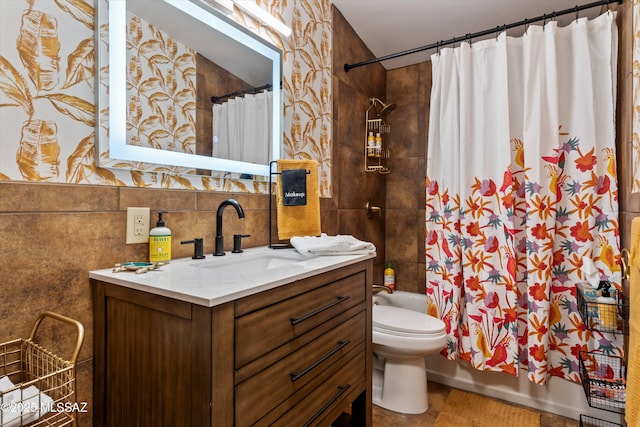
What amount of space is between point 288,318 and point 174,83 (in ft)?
3.07

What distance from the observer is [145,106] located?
1147mm

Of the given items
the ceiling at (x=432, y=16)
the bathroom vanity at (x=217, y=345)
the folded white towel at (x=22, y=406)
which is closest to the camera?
the folded white towel at (x=22, y=406)

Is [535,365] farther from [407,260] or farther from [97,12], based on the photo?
[97,12]

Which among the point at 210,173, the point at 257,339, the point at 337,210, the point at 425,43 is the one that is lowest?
the point at 257,339

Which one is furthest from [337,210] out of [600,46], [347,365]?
[600,46]

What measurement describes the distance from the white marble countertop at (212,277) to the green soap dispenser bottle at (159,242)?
0.16 ft

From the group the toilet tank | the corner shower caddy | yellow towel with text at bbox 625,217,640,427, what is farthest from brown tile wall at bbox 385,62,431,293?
yellow towel with text at bbox 625,217,640,427

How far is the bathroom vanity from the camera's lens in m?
0.75

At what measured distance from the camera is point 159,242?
1116 millimetres

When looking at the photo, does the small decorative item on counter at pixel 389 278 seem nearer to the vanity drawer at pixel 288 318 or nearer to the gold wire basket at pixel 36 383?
the vanity drawer at pixel 288 318

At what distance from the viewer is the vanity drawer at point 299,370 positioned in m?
0.84

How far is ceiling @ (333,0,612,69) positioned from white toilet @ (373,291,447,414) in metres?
1.78

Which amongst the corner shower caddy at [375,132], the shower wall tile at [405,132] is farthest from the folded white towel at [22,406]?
the shower wall tile at [405,132]

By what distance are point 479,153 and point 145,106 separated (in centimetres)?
181
